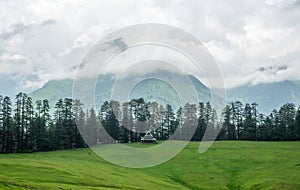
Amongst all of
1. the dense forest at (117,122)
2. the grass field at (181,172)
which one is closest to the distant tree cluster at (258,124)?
A: the dense forest at (117,122)

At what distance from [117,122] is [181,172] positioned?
83.8m

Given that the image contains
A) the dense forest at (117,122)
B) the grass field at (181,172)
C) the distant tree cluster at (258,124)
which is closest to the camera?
the grass field at (181,172)

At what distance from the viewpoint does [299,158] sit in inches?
3804

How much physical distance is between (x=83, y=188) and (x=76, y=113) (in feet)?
355

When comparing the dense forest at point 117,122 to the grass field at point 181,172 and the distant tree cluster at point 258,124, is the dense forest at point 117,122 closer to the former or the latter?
the distant tree cluster at point 258,124

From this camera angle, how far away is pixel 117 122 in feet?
566

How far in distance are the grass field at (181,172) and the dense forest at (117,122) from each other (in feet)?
131

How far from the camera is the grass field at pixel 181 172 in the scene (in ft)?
204

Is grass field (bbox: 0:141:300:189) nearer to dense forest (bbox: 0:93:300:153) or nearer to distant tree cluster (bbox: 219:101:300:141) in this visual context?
dense forest (bbox: 0:93:300:153)

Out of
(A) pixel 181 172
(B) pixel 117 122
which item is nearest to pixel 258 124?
(B) pixel 117 122

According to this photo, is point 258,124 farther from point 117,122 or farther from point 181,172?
point 181,172

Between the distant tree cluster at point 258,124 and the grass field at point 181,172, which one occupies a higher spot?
the distant tree cluster at point 258,124

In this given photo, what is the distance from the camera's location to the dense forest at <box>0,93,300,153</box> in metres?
144

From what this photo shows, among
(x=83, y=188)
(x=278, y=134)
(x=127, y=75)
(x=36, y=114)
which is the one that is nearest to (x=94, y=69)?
(x=127, y=75)
